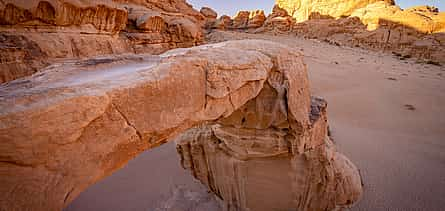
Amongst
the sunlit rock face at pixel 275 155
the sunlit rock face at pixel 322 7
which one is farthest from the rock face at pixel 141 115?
the sunlit rock face at pixel 322 7

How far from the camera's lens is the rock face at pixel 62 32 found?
351 cm

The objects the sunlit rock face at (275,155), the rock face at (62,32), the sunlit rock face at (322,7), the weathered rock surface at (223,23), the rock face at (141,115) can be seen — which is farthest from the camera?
the weathered rock surface at (223,23)

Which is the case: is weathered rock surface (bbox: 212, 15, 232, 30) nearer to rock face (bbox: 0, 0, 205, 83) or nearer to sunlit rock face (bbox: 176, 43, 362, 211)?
rock face (bbox: 0, 0, 205, 83)

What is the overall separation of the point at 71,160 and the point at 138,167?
8.00ft

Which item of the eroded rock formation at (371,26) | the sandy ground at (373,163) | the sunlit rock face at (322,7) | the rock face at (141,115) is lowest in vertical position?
the sandy ground at (373,163)

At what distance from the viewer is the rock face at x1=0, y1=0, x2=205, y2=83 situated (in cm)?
351

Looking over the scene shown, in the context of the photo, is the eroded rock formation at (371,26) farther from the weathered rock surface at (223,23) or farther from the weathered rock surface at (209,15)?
the weathered rock surface at (209,15)

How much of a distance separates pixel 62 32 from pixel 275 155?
4.78m

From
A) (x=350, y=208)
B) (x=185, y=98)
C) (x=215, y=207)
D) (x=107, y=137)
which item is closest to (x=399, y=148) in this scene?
(x=350, y=208)

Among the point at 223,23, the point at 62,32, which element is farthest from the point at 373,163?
the point at 223,23

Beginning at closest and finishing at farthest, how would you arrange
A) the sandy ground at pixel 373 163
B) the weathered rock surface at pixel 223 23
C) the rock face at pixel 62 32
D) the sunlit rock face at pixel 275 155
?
the sunlit rock face at pixel 275 155 < the sandy ground at pixel 373 163 < the rock face at pixel 62 32 < the weathered rock surface at pixel 223 23

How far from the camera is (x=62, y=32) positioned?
440cm

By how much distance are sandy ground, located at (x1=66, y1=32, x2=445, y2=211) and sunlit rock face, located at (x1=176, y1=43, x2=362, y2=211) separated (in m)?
0.34

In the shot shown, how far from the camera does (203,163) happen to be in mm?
2238
